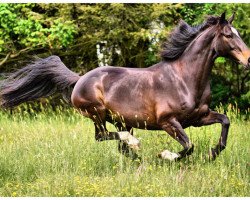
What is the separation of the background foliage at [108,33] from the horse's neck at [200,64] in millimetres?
5935

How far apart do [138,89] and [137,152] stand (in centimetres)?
87

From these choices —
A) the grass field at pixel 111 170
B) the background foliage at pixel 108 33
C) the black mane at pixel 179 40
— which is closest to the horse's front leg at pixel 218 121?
the grass field at pixel 111 170

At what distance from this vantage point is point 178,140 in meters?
7.19

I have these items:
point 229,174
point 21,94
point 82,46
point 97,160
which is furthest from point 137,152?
point 82,46

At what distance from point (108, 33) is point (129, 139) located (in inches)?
299

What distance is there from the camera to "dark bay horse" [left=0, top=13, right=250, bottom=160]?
7215mm

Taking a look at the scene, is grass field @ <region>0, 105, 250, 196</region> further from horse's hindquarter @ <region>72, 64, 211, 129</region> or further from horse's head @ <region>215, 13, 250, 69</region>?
horse's head @ <region>215, 13, 250, 69</region>

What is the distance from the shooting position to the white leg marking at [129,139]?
7.27m

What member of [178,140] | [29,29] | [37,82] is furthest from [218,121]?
[29,29]

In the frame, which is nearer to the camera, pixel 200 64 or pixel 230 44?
pixel 230 44

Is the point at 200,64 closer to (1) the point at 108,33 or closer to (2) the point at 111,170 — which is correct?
(2) the point at 111,170

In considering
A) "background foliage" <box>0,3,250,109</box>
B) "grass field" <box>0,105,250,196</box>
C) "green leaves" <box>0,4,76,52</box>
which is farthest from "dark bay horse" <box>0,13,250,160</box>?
"green leaves" <box>0,4,76,52</box>

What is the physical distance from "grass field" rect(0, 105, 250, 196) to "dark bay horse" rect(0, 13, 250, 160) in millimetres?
270

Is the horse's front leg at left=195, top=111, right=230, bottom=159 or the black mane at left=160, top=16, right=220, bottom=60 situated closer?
the horse's front leg at left=195, top=111, right=230, bottom=159
